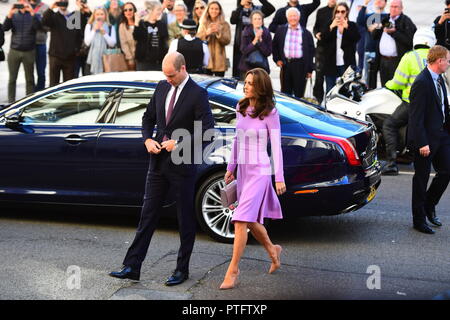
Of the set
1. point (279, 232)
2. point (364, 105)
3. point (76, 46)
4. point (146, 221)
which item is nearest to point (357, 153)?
point (279, 232)

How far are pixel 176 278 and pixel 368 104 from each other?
244 inches

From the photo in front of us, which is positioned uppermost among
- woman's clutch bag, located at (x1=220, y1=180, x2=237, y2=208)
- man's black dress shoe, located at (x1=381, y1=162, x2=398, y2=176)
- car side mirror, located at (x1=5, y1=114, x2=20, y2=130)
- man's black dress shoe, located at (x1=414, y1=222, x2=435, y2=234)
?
car side mirror, located at (x1=5, y1=114, x2=20, y2=130)

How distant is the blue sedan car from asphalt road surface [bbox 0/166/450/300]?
0.30 m

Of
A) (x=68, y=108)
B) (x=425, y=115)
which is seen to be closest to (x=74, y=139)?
(x=68, y=108)

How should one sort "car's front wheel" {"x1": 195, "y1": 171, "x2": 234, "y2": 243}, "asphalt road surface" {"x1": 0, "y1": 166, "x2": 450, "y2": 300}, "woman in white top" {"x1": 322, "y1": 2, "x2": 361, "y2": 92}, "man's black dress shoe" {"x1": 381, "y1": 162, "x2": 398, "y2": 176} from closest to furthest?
"asphalt road surface" {"x1": 0, "y1": 166, "x2": 450, "y2": 300} < "car's front wheel" {"x1": 195, "y1": 171, "x2": 234, "y2": 243} < "man's black dress shoe" {"x1": 381, "y1": 162, "x2": 398, "y2": 176} < "woman in white top" {"x1": 322, "y1": 2, "x2": 361, "y2": 92}

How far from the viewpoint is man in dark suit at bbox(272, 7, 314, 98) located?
1476 centimetres

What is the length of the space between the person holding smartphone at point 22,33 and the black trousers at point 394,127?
7.23m

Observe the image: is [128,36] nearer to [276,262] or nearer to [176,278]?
[276,262]

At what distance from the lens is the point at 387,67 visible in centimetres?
1487

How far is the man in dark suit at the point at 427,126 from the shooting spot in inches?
332

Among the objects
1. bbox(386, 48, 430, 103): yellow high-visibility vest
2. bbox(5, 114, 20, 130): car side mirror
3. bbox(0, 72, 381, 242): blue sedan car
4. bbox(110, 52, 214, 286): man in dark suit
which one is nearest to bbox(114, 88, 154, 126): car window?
bbox(0, 72, 381, 242): blue sedan car

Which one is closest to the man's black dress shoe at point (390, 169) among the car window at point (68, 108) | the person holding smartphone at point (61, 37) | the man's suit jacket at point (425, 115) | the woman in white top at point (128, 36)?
the man's suit jacket at point (425, 115)

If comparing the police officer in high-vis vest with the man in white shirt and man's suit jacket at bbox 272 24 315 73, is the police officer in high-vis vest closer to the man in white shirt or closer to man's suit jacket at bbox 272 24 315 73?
the man in white shirt
